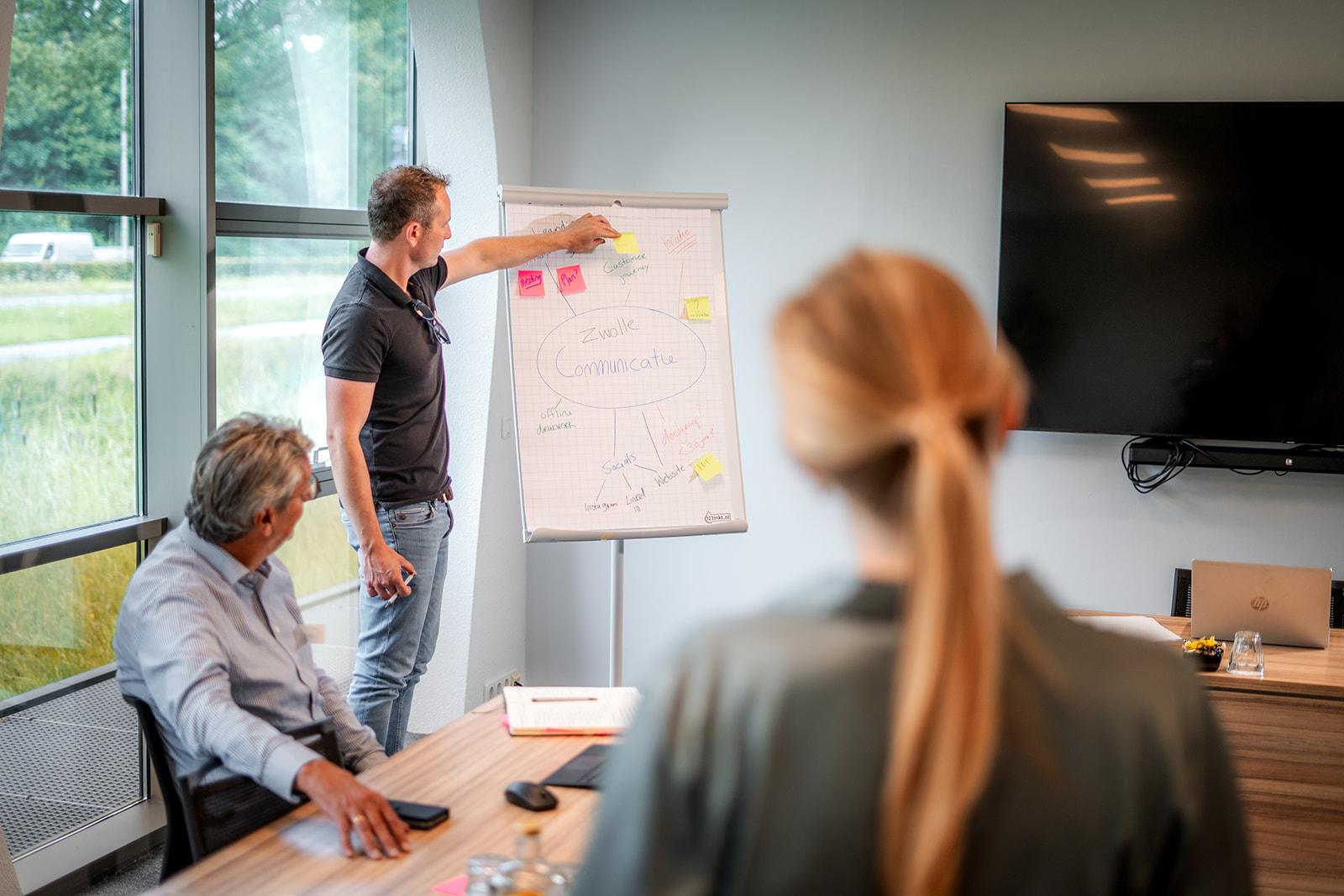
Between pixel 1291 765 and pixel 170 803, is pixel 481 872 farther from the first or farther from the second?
pixel 1291 765

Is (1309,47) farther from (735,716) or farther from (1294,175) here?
(735,716)

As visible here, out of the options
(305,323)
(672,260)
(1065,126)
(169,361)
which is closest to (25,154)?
(169,361)

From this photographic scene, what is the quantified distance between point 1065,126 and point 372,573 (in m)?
2.51

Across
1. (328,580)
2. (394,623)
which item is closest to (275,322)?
(328,580)

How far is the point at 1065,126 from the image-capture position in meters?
3.77

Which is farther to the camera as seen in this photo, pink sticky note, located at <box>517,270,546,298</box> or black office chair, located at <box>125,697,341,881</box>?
pink sticky note, located at <box>517,270,546,298</box>

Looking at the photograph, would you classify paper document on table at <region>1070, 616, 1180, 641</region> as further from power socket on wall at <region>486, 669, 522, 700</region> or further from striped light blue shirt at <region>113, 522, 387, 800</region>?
power socket on wall at <region>486, 669, 522, 700</region>

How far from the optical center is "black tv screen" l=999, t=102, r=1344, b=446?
3.62 m

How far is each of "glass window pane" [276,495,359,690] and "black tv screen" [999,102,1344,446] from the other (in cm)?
229

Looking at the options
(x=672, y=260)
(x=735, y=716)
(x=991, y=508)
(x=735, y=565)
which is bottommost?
(x=735, y=565)

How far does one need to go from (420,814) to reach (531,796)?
0.17 meters

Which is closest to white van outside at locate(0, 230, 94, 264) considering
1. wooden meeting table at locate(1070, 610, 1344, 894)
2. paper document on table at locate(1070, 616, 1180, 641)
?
paper document on table at locate(1070, 616, 1180, 641)

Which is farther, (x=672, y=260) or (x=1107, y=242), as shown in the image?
(x=1107, y=242)

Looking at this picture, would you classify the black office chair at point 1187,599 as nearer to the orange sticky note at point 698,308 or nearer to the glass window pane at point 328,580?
the orange sticky note at point 698,308
